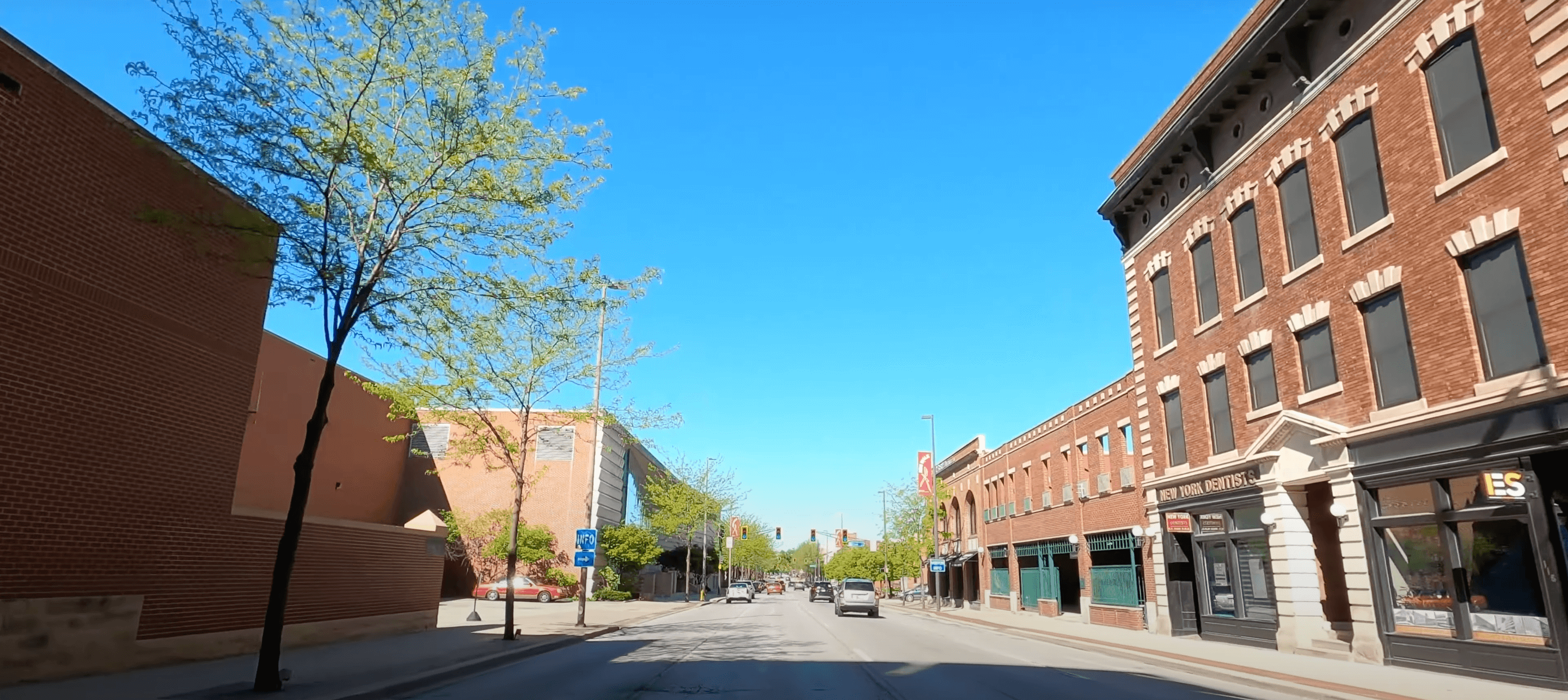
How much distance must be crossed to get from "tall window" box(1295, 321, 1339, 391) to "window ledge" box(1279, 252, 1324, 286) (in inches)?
45.3

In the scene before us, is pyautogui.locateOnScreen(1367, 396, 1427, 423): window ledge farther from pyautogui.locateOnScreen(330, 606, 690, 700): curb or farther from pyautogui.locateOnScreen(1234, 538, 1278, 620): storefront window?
pyautogui.locateOnScreen(330, 606, 690, 700): curb

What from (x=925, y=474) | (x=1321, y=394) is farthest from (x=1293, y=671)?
(x=925, y=474)

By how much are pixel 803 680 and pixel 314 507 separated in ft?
94.5

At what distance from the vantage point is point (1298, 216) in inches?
720

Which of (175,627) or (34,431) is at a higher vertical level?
(34,431)

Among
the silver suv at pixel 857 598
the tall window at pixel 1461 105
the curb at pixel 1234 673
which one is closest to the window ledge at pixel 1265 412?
the curb at pixel 1234 673

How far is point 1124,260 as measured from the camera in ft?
87.5

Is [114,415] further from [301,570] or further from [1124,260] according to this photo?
[1124,260]

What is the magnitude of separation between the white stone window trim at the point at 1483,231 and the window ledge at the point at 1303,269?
10.6ft

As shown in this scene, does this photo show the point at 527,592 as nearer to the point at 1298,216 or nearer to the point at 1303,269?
the point at 1303,269

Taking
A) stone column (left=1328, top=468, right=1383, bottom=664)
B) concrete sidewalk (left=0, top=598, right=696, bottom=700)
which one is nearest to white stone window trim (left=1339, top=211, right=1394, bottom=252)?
stone column (left=1328, top=468, right=1383, bottom=664)

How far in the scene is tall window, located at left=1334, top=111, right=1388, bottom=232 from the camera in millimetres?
15844

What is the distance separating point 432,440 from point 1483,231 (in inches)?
1759

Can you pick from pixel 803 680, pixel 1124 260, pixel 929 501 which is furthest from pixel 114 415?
pixel 929 501
